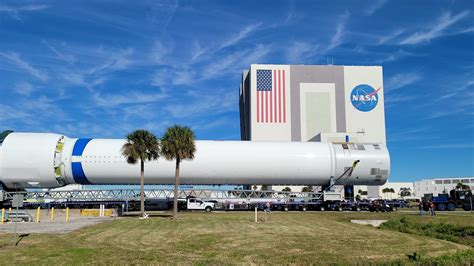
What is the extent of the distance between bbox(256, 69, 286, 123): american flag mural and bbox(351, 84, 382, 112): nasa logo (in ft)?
55.4

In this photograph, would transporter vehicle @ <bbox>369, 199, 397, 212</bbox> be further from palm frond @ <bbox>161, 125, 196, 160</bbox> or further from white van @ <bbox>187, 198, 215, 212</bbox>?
palm frond @ <bbox>161, 125, 196, 160</bbox>

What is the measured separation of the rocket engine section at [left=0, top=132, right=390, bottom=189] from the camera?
4397 centimetres

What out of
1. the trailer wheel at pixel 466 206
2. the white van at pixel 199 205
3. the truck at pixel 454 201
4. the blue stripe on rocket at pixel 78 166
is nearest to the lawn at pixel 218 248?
the white van at pixel 199 205

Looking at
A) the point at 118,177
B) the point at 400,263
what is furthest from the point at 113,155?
the point at 400,263

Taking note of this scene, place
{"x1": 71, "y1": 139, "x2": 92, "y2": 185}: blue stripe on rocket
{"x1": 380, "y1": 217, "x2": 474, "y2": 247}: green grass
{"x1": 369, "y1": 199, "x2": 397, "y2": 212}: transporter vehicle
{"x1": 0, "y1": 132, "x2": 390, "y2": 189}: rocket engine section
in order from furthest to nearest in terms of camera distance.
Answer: {"x1": 369, "y1": 199, "x2": 397, "y2": 212}: transporter vehicle
{"x1": 71, "y1": 139, "x2": 92, "y2": 185}: blue stripe on rocket
{"x1": 0, "y1": 132, "x2": 390, "y2": 189}: rocket engine section
{"x1": 380, "y1": 217, "x2": 474, "y2": 247}: green grass

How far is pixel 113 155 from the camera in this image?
45.0 m

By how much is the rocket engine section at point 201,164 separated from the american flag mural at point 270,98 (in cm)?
4207

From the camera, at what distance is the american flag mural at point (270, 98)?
9150 cm

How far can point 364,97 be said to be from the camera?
9488cm

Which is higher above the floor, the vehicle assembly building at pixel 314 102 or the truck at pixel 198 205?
the vehicle assembly building at pixel 314 102

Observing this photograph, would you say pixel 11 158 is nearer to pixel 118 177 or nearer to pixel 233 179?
pixel 118 177

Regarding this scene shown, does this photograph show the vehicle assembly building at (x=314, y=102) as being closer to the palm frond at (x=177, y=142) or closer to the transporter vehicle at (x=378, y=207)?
the transporter vehicle at (x=378, y=207)

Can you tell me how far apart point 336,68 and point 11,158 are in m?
72.1

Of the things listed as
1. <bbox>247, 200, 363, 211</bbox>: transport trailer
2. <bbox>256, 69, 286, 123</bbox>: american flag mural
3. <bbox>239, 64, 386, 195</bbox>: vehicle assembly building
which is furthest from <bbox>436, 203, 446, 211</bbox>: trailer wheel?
<bbox>256, 69, 286, 123</bbox>: american flag mural
